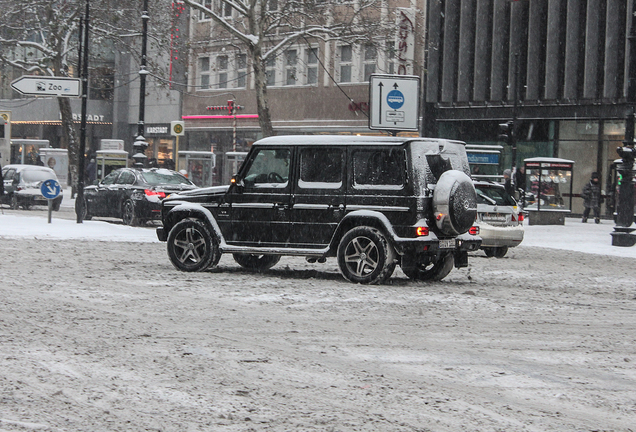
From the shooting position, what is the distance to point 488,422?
5.18 m

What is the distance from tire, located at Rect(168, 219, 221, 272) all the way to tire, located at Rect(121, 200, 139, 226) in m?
10.9

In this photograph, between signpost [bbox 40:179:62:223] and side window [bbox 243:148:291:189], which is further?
signpost [bbox 40:179:62:223]

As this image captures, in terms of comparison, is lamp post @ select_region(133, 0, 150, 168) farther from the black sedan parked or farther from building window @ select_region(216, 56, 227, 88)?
building window @ select_region(216, 56, 227, 88)

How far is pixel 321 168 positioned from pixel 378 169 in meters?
0.82

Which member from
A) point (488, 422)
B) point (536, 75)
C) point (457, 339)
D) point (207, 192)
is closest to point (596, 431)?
point (488, 422)

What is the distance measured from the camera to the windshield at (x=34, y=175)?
31.0m

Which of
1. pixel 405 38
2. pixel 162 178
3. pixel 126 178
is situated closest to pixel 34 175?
pixel 126 178

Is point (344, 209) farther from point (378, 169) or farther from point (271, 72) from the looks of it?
point (271, 72)

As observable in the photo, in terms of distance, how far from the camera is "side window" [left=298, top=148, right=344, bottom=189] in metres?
12.0

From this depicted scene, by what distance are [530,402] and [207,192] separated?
7.95 m

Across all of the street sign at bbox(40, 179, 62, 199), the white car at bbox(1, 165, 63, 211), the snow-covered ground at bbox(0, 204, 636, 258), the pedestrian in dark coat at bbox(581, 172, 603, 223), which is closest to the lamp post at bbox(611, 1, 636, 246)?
the snow-covered ground at bbox(0, 204, 636, 258)

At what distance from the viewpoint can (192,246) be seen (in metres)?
12.9

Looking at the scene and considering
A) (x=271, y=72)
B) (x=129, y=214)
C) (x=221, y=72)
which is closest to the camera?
(x=129, y=214)

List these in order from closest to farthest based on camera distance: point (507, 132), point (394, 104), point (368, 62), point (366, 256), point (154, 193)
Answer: point (366, 256), point (394, 104), point (154, 193), point (507, 132), point (368, 62)
